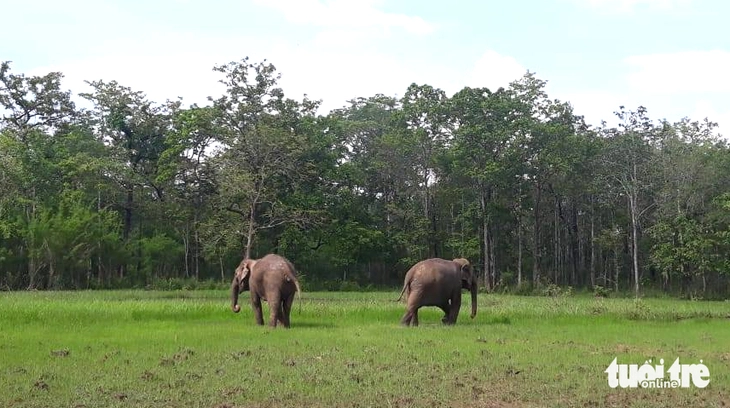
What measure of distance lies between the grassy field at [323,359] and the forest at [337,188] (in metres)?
21.8

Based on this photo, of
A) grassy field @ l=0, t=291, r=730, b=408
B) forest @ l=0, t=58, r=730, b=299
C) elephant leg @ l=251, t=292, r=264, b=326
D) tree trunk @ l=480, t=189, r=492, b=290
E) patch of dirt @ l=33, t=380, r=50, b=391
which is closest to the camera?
grassy field @ l=0, t=291, r=730, b=408

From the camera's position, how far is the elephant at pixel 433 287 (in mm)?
19469

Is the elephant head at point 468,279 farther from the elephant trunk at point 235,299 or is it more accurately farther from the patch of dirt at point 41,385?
the patch of dirt at point 41,385

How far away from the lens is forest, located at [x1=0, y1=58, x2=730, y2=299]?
137 ft

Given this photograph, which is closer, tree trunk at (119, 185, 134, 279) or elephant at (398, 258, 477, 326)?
elephant at (398, 258, 477, 326)

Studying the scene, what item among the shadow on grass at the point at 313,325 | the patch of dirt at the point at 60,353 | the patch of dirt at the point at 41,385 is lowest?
the shadow on grass at the point at 313,325

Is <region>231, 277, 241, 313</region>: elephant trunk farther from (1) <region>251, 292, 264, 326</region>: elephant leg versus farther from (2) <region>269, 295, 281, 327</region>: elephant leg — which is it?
(2) <region>269, 295, 281, 327</region>: elephant leg

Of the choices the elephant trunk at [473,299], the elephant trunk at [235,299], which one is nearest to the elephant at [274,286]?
the elephant trunk at [235,299]

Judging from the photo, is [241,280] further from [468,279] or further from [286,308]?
[468,279]

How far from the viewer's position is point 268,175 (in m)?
42.2

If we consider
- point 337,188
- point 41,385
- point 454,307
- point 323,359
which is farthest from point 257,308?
point 337,188

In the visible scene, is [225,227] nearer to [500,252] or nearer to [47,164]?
[47,164]

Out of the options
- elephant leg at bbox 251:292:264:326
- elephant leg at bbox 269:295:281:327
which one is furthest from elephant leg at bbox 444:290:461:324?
elephant leg at bbox 251:292:264:326

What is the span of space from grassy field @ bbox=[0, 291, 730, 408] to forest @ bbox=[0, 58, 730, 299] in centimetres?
2177
